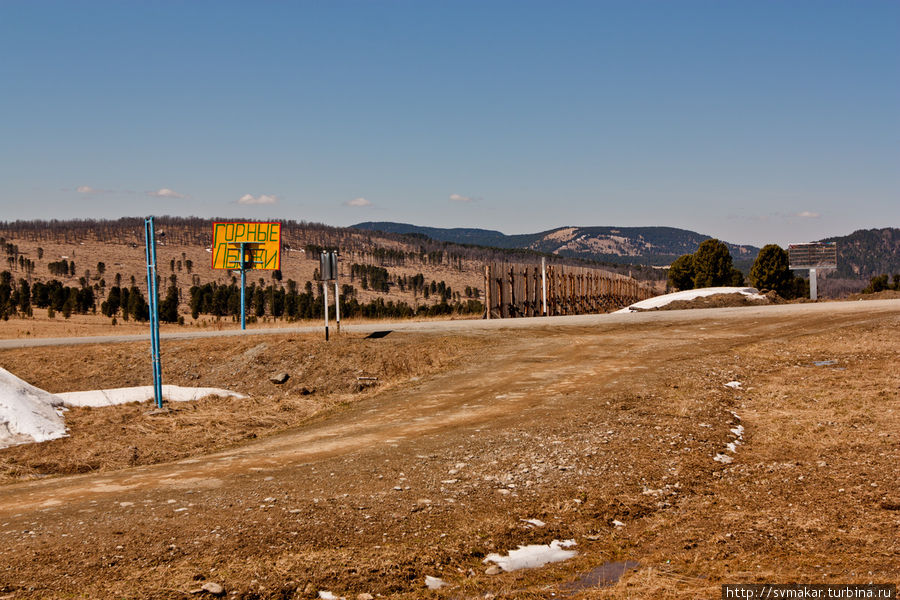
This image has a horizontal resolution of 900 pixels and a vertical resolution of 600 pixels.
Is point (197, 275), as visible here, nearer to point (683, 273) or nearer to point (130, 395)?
point (683, 273)

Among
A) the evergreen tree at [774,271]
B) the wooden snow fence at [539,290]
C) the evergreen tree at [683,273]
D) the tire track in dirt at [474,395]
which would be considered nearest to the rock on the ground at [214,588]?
the tire track in dirt at [474,395]

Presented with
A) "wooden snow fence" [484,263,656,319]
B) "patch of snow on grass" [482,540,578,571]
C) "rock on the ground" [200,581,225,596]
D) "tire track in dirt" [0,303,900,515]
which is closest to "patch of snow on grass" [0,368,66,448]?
"tire track in dirt" [0,303,900,515]

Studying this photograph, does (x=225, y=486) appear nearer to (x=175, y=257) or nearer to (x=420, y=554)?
(x=420, y=554)

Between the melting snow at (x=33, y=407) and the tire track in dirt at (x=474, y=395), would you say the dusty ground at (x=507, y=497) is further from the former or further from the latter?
the melting snow at (x=33, y=407)

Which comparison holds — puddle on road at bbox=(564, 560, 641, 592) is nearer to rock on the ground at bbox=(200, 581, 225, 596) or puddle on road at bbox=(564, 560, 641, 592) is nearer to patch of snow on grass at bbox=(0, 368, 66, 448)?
rock on the ground at bbox=(200, 581, 225, 596)

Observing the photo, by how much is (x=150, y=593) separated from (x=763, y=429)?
8376 mm

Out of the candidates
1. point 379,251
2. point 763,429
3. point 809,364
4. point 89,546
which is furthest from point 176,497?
point 379,251

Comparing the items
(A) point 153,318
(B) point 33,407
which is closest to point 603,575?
(B) point 33,407

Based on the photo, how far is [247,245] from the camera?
1241 inches

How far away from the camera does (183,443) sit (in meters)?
11.5

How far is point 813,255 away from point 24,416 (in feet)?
183

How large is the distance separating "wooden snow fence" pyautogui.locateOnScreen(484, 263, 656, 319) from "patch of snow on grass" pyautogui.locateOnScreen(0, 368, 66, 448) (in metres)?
18.5

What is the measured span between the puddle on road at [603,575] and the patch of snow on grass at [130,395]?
1239 centimetres

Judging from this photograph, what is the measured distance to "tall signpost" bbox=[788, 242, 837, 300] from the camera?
52.3 meters
